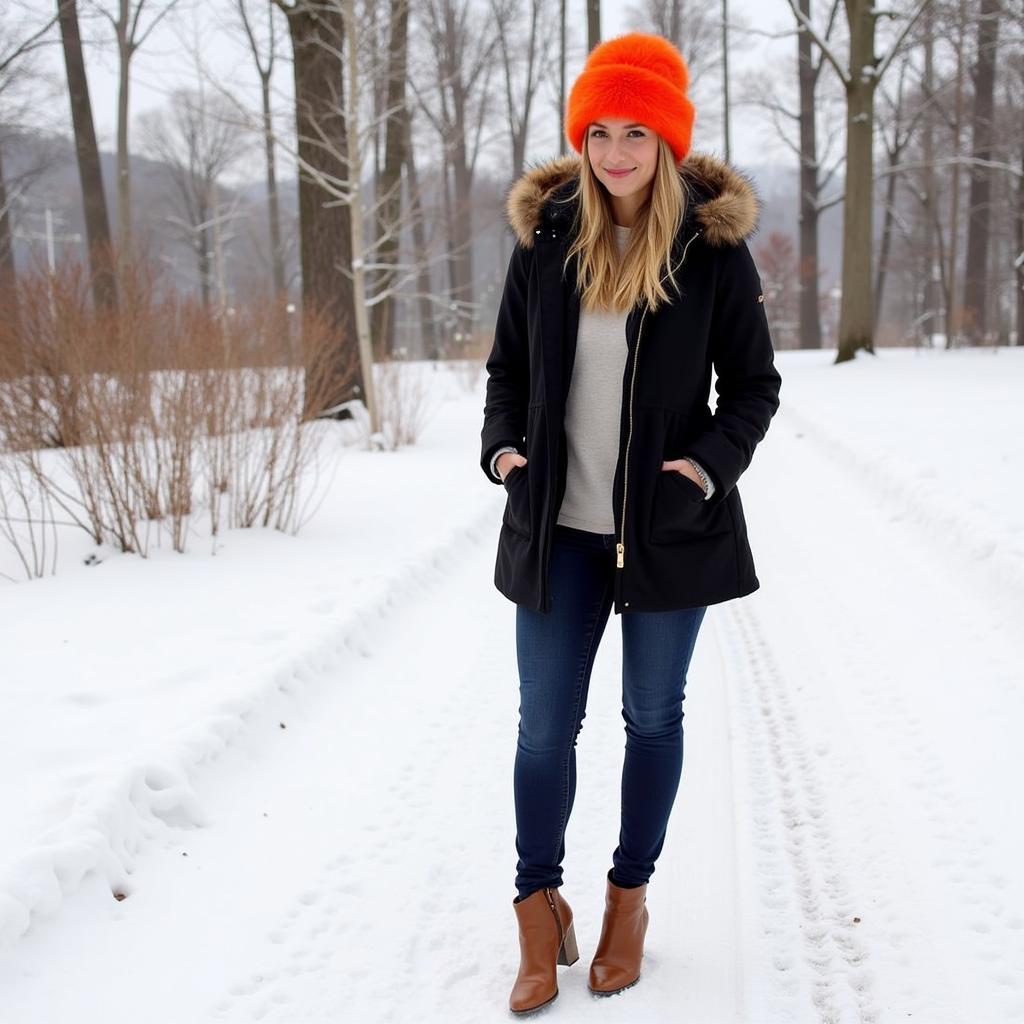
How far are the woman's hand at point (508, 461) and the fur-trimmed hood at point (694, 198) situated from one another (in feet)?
1.66

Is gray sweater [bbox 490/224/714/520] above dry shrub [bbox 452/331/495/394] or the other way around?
the other way around

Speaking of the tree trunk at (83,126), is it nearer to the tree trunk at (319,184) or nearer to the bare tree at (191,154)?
the tree trunk at (319,184)

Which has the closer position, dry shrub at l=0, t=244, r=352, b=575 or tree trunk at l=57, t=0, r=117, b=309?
dry shrub at l=0, t=244, r=352, b=575

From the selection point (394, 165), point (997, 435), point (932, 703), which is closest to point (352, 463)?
point (997, 435)

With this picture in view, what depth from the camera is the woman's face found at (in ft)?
7.11

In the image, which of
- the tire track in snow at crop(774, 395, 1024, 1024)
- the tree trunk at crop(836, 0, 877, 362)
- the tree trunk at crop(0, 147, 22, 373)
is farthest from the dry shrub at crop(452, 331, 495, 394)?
the tire track in snow at crop(774, 395, 1024, 1024)

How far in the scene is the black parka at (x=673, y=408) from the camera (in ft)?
7.09

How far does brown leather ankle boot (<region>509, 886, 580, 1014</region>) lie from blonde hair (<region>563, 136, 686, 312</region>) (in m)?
1.41

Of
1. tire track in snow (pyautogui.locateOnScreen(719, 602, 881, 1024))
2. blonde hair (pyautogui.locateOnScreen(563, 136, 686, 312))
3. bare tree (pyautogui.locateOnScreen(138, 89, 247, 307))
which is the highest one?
bare tree (pyautogui.locateOnScreen(138, 89, 247, 307))

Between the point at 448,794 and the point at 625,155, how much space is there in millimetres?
2206

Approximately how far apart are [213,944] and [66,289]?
15.0 ft

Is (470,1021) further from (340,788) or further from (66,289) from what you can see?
(66,289)

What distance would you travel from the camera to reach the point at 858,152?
55.0ft

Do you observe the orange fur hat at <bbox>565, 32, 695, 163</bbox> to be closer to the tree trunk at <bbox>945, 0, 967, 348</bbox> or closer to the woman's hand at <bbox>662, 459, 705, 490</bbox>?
the woman's hand at <bbox>662, 459, 705, 490</bbox>
